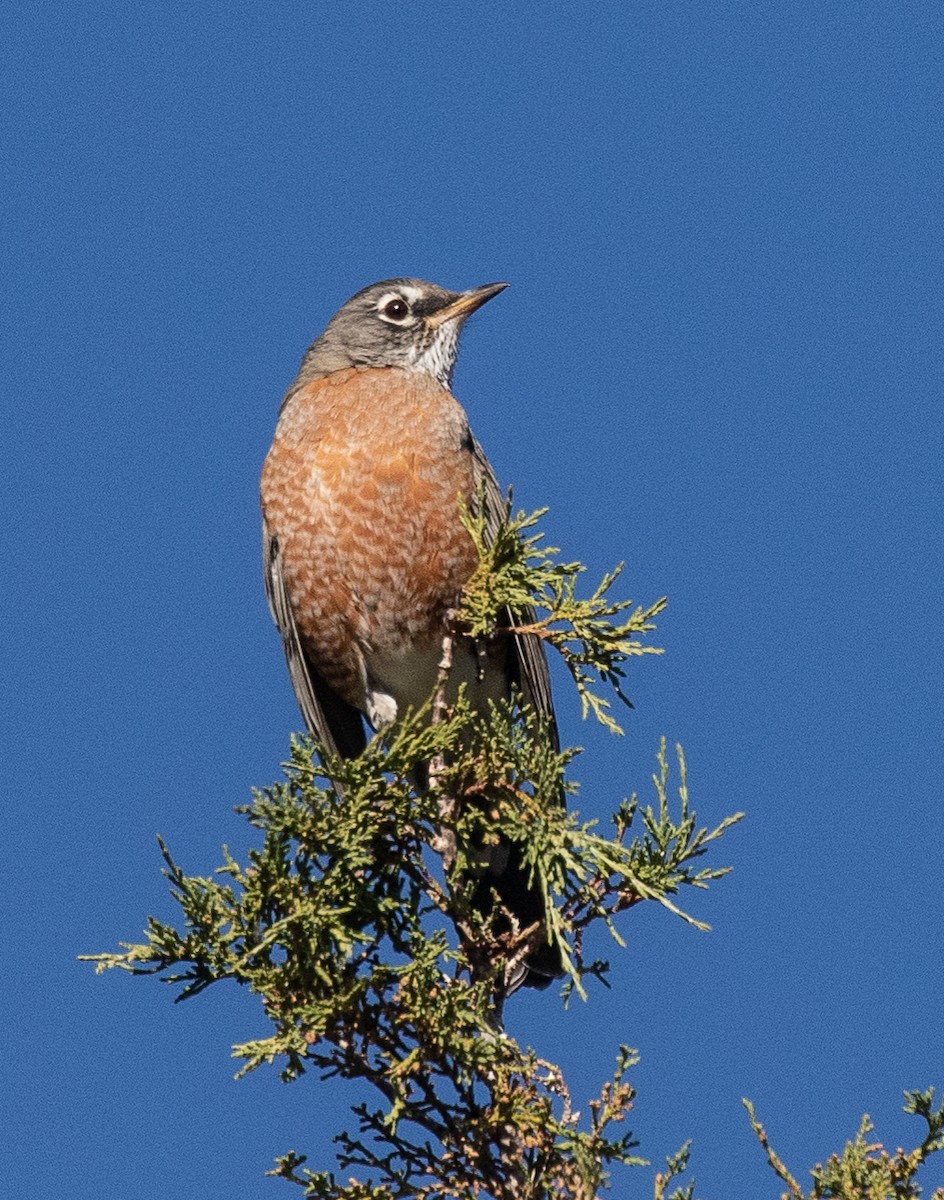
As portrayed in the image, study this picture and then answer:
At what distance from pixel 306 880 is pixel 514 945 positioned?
784mm

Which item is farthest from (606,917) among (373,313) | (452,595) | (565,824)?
(373,313)

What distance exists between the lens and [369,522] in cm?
615

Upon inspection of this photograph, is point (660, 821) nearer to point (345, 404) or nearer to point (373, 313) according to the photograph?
point (345, 404)

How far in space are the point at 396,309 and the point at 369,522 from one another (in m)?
1.57

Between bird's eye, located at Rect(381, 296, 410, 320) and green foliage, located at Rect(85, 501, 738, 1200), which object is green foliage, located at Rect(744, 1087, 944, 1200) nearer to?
green foliage, located at Rect(85, 501, 738, 1200)

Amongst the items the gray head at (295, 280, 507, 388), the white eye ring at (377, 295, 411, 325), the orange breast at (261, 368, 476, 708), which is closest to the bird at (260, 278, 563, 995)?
the orange breast at (261, 368, 476, 708)

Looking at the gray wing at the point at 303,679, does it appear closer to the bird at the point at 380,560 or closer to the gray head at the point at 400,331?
the bird at the point at 380,560

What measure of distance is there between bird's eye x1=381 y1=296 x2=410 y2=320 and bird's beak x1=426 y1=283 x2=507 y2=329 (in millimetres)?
119

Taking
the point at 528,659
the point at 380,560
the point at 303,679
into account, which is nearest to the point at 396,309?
the point at 380,560


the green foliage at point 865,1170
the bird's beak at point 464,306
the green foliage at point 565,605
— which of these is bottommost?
the green foliage at point 865,1170

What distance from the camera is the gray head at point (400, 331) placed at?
23.4 ft

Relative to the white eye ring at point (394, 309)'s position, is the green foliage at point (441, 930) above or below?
below

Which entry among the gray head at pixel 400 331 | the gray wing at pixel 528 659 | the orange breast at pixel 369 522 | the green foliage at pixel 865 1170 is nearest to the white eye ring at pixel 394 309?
the gray head at pixel 400 331

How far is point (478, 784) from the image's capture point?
5.00m
